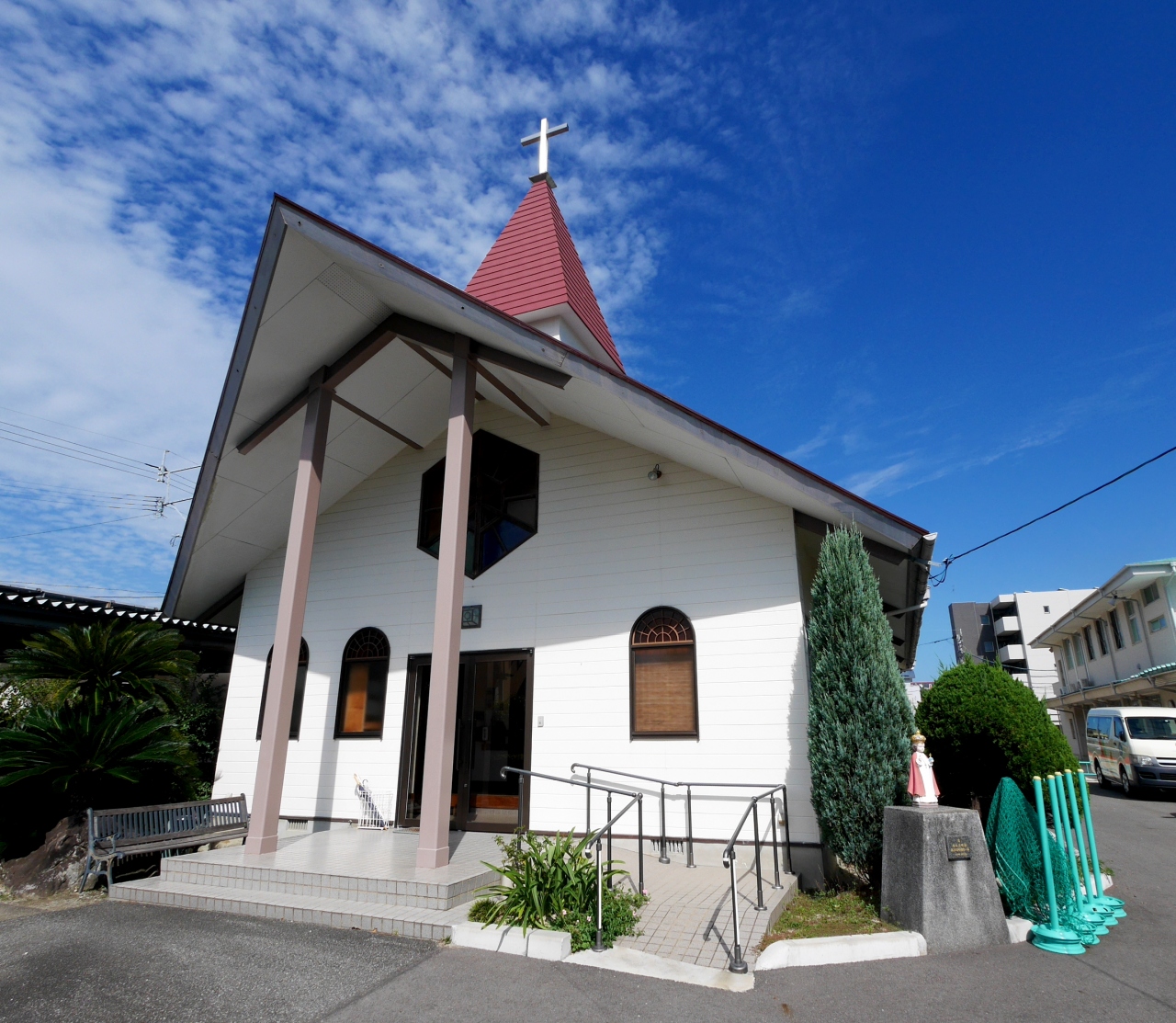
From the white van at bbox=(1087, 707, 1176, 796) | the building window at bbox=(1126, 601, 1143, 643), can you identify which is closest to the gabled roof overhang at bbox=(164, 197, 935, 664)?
the white van at bbox=(1087, 707, 1176, 796)

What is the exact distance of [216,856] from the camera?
725cm

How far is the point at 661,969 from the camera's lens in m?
4.61

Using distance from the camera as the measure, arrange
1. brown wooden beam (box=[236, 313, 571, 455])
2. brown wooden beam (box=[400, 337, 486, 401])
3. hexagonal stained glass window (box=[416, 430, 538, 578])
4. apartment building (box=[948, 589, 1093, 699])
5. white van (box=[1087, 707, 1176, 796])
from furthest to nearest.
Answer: apartment building (box=[948, 589, 1093, 699]) → white van (box=[1087, 707, 1176, 796]) → hexagonal stained glass window (box=[416, 430, 538, 578]) → brown wooden beam (box=[400, 337, 486, 401]) → brown wooden beam (box=[236, 313, 571, 455])

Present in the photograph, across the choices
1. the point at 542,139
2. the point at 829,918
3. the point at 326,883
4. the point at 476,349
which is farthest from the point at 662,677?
the point at 542,139

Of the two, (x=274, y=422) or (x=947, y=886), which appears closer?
(x=947, y=886)

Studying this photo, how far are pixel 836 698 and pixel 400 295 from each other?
6.08 m

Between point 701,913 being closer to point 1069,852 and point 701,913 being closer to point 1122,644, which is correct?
point 1069,852

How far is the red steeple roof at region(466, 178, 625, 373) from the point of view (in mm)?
11359

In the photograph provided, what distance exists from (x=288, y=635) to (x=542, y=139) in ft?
33.7

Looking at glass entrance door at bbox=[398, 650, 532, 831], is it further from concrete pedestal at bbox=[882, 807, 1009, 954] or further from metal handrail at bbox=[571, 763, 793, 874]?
concrete pedestal at bbox=[882, 807, 1009, 954]

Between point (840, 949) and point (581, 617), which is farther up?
point (581, 617)

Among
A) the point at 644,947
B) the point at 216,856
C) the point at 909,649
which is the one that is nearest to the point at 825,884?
the point at 644,947

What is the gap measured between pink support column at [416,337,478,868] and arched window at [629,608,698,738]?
7.53 feet

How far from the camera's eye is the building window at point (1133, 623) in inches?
1073
